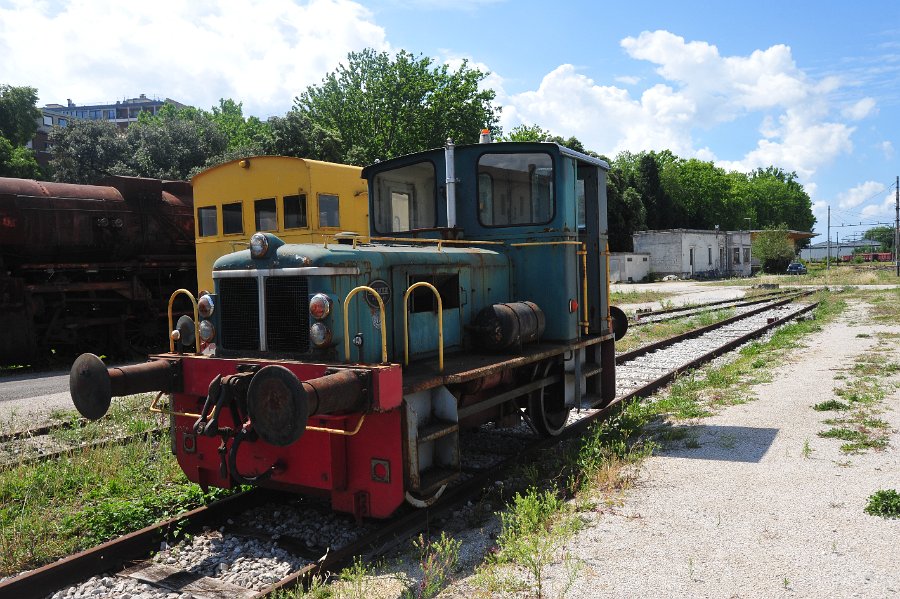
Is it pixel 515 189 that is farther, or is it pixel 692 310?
pixel 692 310

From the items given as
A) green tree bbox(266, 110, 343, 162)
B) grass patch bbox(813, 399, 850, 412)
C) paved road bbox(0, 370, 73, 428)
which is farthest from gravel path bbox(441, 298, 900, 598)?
green tree bbox(266, 110, 343, 162)

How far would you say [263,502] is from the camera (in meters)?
5.21

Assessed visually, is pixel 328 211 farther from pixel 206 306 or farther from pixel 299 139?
pixel 299 139

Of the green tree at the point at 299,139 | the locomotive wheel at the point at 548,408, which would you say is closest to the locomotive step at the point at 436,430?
the locomotive wheel at the point at 548,408

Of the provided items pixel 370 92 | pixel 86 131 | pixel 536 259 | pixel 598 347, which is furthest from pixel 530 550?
pixel 86 131

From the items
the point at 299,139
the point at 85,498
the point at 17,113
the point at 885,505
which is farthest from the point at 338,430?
the point at 17,113

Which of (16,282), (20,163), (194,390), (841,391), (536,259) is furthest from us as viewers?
(20,163)

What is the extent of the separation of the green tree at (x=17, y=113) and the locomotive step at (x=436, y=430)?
154ft

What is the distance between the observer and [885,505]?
15.0 feet

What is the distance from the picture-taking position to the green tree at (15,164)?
37.0 metres

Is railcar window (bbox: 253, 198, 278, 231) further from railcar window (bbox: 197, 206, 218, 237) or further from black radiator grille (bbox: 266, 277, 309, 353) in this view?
black radiator grille (bbox: 266, 277, 309, 353)

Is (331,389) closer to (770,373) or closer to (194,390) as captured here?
(194,390)

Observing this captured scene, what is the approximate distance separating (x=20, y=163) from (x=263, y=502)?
1593 inches

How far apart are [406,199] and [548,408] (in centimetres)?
263
